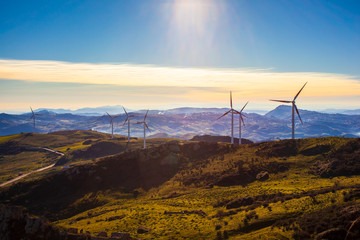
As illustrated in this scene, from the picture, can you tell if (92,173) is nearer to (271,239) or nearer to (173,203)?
(173,203)

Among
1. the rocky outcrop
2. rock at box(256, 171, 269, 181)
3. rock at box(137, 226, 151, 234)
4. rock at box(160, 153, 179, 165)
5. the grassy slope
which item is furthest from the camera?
rock at box(160, 153, 179, 165)

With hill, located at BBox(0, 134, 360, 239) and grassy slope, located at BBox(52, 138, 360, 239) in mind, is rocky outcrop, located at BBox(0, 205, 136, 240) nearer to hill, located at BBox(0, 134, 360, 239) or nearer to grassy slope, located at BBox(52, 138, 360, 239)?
hill, located at BBox(0, 134, 360, 239)

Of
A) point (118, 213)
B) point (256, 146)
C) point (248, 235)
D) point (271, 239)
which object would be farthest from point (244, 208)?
point (256, 146)

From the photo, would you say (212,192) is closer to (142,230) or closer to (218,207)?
(218,207)

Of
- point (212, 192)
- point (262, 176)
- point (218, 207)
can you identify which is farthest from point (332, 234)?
point (262, 176)

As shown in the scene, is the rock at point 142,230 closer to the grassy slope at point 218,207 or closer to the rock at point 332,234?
the grassy slope at point 218,207

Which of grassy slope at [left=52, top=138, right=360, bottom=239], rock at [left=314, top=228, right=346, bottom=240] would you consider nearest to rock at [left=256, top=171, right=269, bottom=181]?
grassy slope at [left=52, top=138, right=360, bottom=239]
